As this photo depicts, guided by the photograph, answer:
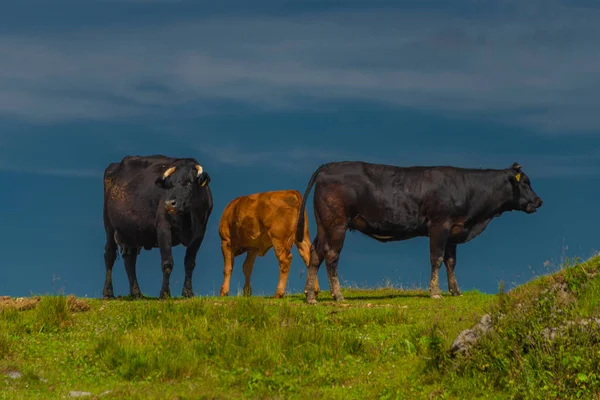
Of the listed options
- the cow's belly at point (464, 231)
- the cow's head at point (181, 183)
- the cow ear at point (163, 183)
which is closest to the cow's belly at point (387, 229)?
the cow's belly at point (464, 231)

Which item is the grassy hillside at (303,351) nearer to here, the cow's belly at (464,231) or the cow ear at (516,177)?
the cow's belly at (464,231)

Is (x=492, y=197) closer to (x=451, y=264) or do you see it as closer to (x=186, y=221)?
(x=451, y=264)

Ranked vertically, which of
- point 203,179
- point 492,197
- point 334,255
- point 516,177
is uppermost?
point 516,177

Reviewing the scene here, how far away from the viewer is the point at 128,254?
22.7 m

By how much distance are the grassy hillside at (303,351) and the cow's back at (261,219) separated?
371cm

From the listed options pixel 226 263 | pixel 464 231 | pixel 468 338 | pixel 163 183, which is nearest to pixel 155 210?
pixel 163 183

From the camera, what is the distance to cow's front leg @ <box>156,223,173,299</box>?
20444 millimetres

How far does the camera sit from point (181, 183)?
2089 centimetres

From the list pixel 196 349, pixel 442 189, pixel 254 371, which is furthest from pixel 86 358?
pixel 442 189

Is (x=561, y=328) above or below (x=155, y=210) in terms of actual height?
below

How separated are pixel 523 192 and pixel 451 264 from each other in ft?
9.00

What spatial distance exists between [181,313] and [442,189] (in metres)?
7.91

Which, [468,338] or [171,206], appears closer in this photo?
[468,338]

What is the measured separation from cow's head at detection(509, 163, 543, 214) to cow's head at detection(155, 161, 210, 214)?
7556 millimetres
